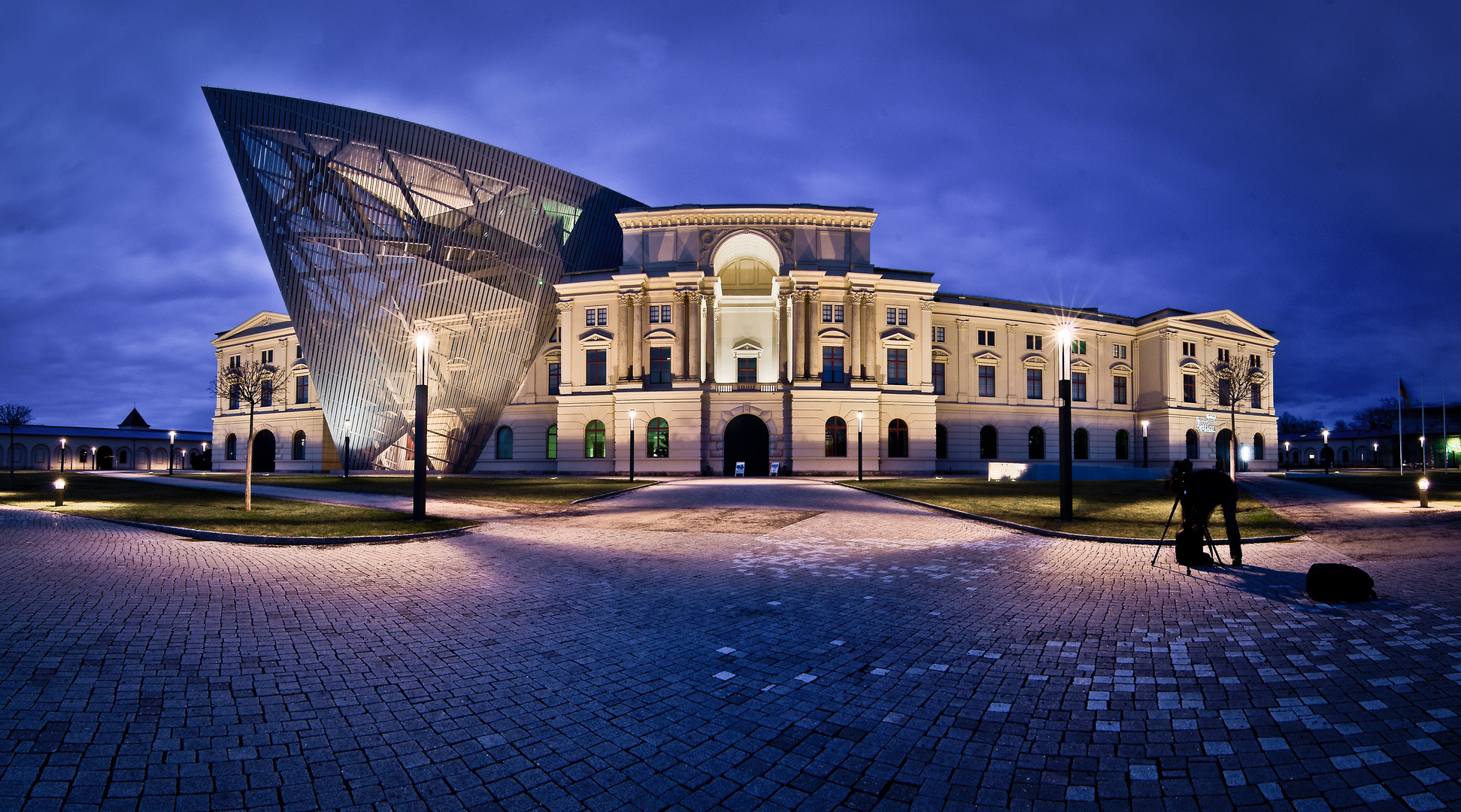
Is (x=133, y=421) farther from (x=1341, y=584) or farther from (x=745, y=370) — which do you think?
(x=1341, y=584)

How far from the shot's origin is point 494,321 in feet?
148

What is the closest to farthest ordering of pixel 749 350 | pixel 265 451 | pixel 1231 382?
1. pixel 1231 382
2. pixel 749 350
3. pixel 265 451

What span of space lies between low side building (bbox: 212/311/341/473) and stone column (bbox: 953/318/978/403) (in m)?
55.8

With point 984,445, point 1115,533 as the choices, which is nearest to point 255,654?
point 1115,533

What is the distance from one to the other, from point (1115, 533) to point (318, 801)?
14.7 m

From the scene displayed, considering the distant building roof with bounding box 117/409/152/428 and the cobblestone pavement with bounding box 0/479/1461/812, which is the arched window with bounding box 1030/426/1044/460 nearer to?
the cobblestone pavement with bounding box 0/479/1461/812

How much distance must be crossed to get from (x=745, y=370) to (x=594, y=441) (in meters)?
12.3

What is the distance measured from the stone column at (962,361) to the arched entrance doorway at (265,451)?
212 feet

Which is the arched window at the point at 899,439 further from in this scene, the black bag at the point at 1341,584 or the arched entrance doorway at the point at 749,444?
the black bag at the point at 1341,584

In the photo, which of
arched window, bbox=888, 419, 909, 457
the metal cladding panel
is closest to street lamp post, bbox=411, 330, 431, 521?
the metal cladding panel

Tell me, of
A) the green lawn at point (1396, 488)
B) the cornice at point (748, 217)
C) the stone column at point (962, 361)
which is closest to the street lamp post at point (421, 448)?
the cornice at point (748, 217)

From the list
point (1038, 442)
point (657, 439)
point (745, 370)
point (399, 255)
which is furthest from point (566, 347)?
point (1038, 442)

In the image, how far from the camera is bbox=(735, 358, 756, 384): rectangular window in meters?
46.4

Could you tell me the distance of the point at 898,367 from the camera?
1758 inches
